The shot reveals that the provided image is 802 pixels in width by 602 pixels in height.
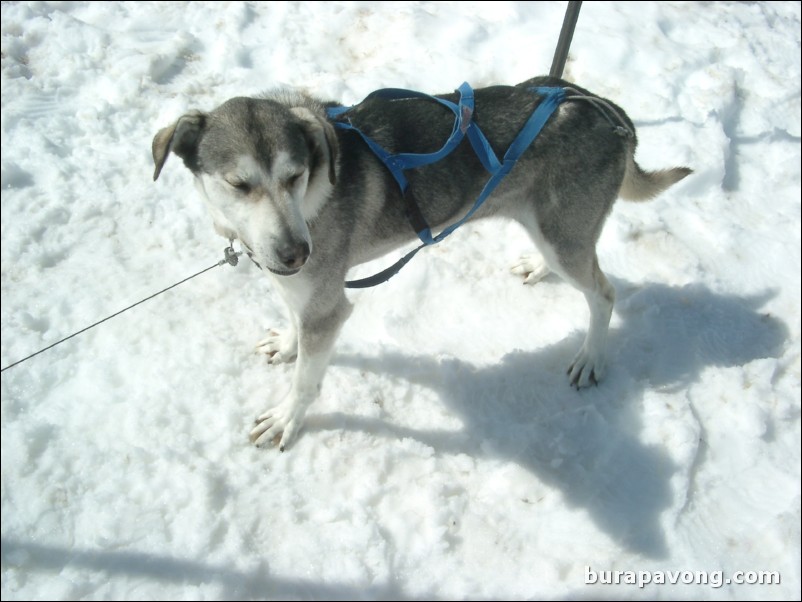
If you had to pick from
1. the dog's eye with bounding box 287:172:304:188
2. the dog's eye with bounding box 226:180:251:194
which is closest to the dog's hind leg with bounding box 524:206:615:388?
the dog's eye with bounding box 287:172:304:188

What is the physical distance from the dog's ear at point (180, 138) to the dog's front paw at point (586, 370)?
2986 millimetres

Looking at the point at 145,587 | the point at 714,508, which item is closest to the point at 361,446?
the point at 145,587

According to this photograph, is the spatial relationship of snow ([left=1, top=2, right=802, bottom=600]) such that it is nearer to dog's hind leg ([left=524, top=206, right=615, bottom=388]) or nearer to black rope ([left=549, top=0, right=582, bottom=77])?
dog's hind leg ([left=524, top=206, right=615, bottom=388])

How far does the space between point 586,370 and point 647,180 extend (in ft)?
4.65

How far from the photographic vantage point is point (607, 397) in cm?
421

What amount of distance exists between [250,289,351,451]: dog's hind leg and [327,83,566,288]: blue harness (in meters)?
0.28

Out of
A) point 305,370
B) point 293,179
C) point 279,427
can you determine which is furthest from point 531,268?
point 293,179

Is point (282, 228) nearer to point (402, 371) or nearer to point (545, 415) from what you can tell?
point (402, 371)

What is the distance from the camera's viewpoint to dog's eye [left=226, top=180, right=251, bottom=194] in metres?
A: 2.72

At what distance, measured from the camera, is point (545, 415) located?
4102 millimetres

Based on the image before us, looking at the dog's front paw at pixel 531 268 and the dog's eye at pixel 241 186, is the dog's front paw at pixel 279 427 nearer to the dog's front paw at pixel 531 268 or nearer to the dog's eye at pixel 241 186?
the dog's eye at pixel 241 186

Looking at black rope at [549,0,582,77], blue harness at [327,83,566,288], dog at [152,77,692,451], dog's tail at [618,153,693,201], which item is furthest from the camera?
black rope at [549,0,582,77]

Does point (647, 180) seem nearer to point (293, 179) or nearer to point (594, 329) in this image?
point (594, 329)

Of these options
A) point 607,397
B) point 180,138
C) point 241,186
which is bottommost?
point 607,397
